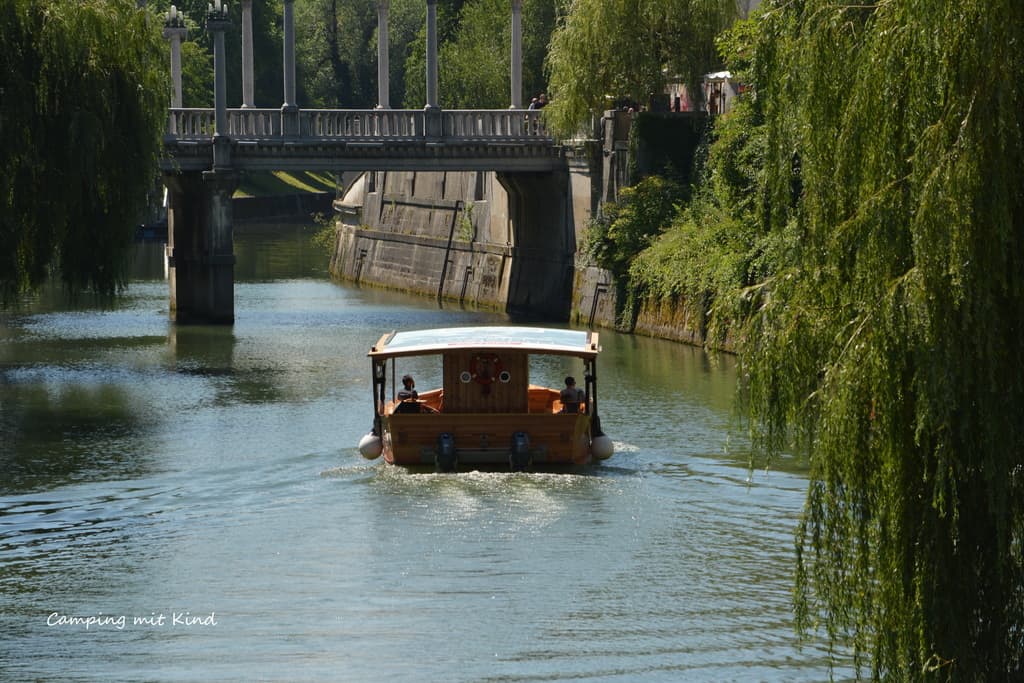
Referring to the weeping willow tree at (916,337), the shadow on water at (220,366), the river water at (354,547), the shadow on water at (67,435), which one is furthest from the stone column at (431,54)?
the weeping willow tree at (916,337)

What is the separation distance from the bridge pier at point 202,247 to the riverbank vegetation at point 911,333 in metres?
33.7

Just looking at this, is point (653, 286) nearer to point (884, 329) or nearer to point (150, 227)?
point (884, 329)

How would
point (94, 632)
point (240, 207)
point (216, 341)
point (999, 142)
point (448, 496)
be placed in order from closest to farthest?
point (999, 142) < point (94, 632) < point (448, 496) < point (216, 341) < point (240, 207)

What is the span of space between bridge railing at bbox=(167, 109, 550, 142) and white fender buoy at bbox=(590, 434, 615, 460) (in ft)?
67.2

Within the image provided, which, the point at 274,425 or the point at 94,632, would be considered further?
the point at 274,425

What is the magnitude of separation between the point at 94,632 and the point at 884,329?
30.9ft

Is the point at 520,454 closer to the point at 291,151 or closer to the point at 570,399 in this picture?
the point at 570,399

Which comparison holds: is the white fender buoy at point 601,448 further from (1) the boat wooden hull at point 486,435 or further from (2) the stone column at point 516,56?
(2) the stone column at point 516,56

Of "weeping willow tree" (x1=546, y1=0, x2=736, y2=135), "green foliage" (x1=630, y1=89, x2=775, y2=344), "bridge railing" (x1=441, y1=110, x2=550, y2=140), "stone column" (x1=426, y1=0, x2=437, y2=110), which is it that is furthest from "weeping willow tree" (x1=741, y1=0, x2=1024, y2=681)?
"stone column" (x1=426, y1=0, x2=437, y2=110)

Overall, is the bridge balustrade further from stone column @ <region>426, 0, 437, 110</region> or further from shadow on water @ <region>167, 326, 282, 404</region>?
shadow on water @ <region>167, 326, 282, 404</region>

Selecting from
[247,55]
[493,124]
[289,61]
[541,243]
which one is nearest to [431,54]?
[493,124]

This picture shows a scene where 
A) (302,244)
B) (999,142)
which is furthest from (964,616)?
(302,244)

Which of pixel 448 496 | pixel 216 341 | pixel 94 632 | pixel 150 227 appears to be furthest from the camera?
pixel 150 227

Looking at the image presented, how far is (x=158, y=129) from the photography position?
35.2 m
